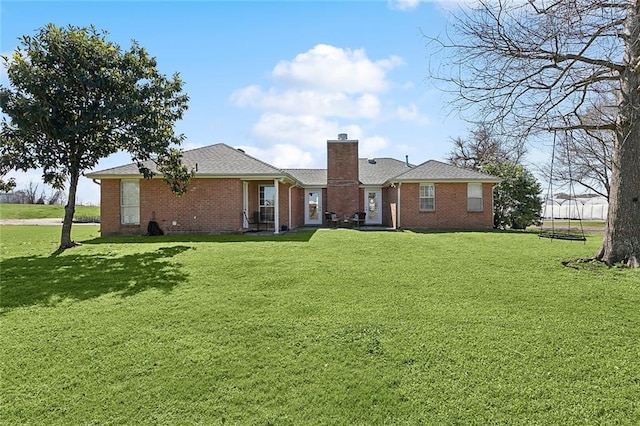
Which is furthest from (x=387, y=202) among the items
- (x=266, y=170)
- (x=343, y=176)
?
(x=266, y=170)

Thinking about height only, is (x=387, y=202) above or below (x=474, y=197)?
below

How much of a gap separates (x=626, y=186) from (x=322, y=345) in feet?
26.7

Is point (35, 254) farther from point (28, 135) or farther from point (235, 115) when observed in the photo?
point (235, 115)

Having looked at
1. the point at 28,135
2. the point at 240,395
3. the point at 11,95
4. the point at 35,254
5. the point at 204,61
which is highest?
the point at 204,61

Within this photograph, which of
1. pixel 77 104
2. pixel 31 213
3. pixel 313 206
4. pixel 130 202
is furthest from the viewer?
pixel 31 213

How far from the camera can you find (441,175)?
64.1 feet

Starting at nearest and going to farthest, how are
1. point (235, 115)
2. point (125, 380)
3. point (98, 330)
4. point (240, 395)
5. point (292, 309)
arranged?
point (240, 395), point (125, 380), point (98, 330), point (292, 309), point (235, 115)

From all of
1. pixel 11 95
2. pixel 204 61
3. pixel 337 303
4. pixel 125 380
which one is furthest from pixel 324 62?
pixel 125 380

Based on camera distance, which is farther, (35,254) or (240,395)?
(35,254)

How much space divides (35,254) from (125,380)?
9.26 m

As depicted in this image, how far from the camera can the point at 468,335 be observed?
5.18 meters

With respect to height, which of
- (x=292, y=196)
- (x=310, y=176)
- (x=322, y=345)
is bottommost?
(x=322, y=345)

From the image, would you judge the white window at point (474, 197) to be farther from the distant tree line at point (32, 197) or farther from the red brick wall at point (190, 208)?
the distant tree line at point (32, 197)

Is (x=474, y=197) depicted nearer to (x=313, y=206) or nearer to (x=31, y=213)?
(x=313, y=206)
